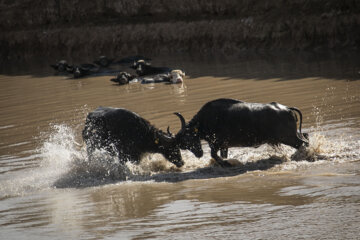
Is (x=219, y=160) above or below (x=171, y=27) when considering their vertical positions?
below

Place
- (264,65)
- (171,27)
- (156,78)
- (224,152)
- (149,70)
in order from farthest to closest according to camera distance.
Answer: (171,27), (149,70), (264,65), (156,78), (224,152)

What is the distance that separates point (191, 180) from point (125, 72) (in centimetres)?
1012

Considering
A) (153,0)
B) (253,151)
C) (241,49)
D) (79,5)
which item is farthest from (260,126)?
(79,5)

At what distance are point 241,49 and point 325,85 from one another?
7.79 metres

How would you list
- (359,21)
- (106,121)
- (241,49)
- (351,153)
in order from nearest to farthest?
1. (351,153)
2. (106,121)
3. (359,21)
4. (241,49)

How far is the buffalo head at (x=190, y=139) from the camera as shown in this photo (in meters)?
8.16

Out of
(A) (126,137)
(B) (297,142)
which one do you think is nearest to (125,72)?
(A) (126,137)

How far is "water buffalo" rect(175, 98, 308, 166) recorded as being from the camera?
789 centimetres

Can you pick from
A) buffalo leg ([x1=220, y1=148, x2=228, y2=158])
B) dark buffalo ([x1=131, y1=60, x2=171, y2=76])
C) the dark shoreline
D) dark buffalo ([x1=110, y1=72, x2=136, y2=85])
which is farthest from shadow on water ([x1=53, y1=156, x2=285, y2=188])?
the dark shoreline

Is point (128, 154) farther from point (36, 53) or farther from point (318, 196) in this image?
point (36, 53)

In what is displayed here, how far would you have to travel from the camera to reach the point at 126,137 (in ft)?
27.0

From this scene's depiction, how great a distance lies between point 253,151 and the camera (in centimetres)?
870

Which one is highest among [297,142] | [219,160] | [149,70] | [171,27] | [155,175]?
[171,27]

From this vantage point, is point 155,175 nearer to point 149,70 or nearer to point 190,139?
point 190,139
